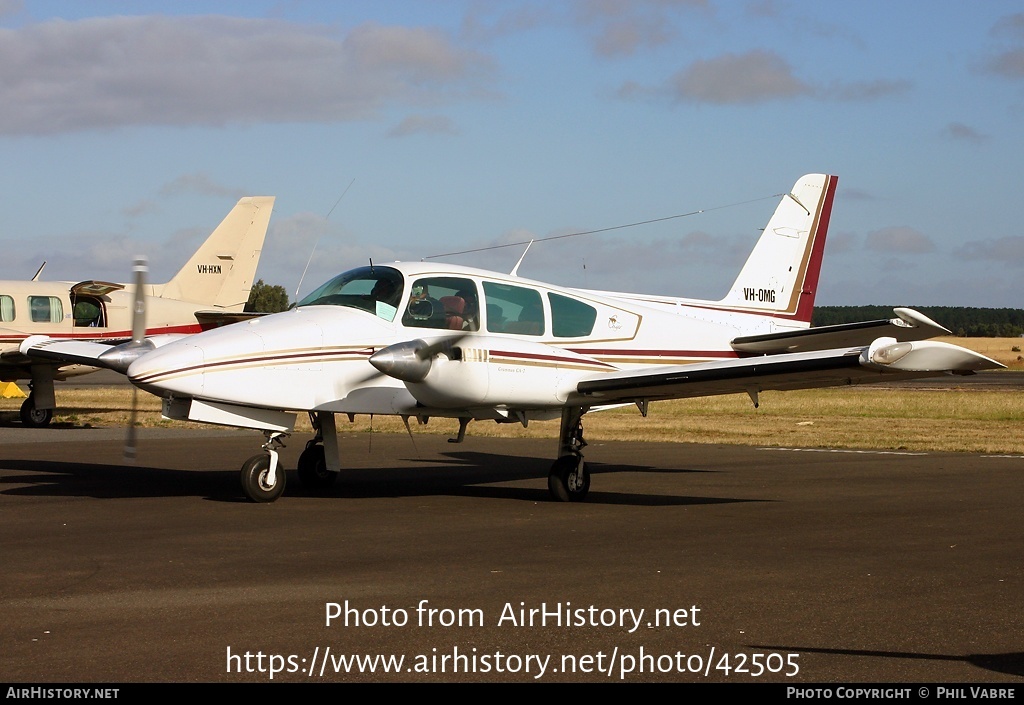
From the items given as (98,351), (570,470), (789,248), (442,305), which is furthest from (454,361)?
(789,248)

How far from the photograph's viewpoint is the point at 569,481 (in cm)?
1326

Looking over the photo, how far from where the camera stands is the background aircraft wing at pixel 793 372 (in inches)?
426

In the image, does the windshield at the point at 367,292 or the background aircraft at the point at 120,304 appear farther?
the background aircraft at the point at 120,304

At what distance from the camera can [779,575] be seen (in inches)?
331

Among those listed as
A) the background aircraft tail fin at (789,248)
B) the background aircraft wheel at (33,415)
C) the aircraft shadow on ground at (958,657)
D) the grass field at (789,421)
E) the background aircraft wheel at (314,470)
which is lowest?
the background aircraft wheel at (33,415)

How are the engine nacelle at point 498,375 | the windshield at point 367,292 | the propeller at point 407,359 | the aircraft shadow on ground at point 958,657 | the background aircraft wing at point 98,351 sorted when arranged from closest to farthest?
the aircraft shadow on ground at point 958,657 → the propeller at point 407,359 → the engine nacelle at point 498,375 → the background aircraft wing at point 98,351 → the windshield at point 367,292

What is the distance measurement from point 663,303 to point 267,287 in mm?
92329

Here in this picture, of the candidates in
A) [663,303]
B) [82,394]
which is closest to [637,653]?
[663,303]

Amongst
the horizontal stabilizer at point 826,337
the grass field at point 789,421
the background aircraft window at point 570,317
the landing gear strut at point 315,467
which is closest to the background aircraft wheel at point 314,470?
the landing gear strut at point 315,467

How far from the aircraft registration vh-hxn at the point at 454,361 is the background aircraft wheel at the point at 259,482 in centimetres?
2

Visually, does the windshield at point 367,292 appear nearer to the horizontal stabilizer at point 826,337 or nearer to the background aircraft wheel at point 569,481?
the background aircraft wheel at point 569,481

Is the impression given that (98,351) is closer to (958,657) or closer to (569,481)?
(569,481)

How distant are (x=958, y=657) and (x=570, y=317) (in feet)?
28.1

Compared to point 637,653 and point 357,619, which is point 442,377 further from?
point 637,653
